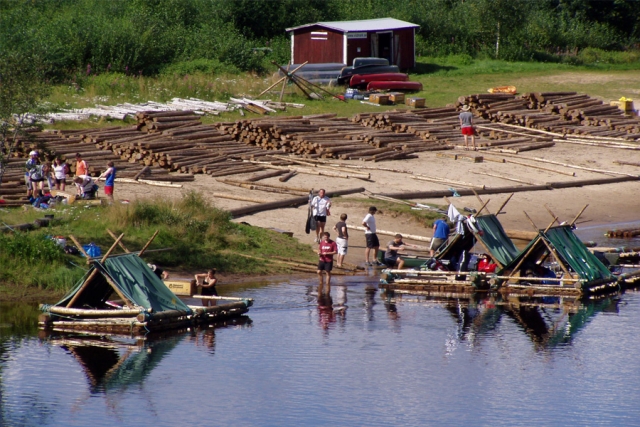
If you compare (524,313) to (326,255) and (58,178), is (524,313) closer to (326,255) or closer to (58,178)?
(326,255)

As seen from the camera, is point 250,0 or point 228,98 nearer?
point 228,98

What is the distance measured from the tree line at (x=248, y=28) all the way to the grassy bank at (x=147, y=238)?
1837 cm

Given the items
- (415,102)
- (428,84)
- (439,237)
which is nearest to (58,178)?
(439,237)

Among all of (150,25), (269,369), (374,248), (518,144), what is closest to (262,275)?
(374,248)

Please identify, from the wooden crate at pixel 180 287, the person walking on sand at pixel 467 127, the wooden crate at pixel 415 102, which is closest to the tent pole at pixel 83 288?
the wooden crate at pixel 180 287

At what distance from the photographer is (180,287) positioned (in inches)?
942

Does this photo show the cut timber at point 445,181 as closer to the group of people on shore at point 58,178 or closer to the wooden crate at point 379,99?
the group of people on shore at point 58,178

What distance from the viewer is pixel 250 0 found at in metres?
61.1

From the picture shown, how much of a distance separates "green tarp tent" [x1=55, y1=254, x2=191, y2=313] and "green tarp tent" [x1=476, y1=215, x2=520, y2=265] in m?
8.29

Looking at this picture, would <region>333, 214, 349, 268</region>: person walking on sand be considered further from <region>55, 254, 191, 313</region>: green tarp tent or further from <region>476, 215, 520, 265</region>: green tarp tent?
<region>55, 254, 191, 313</region>: green tarp tent

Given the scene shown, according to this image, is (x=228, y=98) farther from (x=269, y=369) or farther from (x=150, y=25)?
(x=269, y=369)

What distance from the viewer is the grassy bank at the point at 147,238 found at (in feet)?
81.4

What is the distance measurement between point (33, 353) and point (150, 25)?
36.5m

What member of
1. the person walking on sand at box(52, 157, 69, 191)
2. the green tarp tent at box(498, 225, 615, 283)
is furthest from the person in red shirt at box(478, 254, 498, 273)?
the person walking on sand at box(52, 157, 69, 191)
